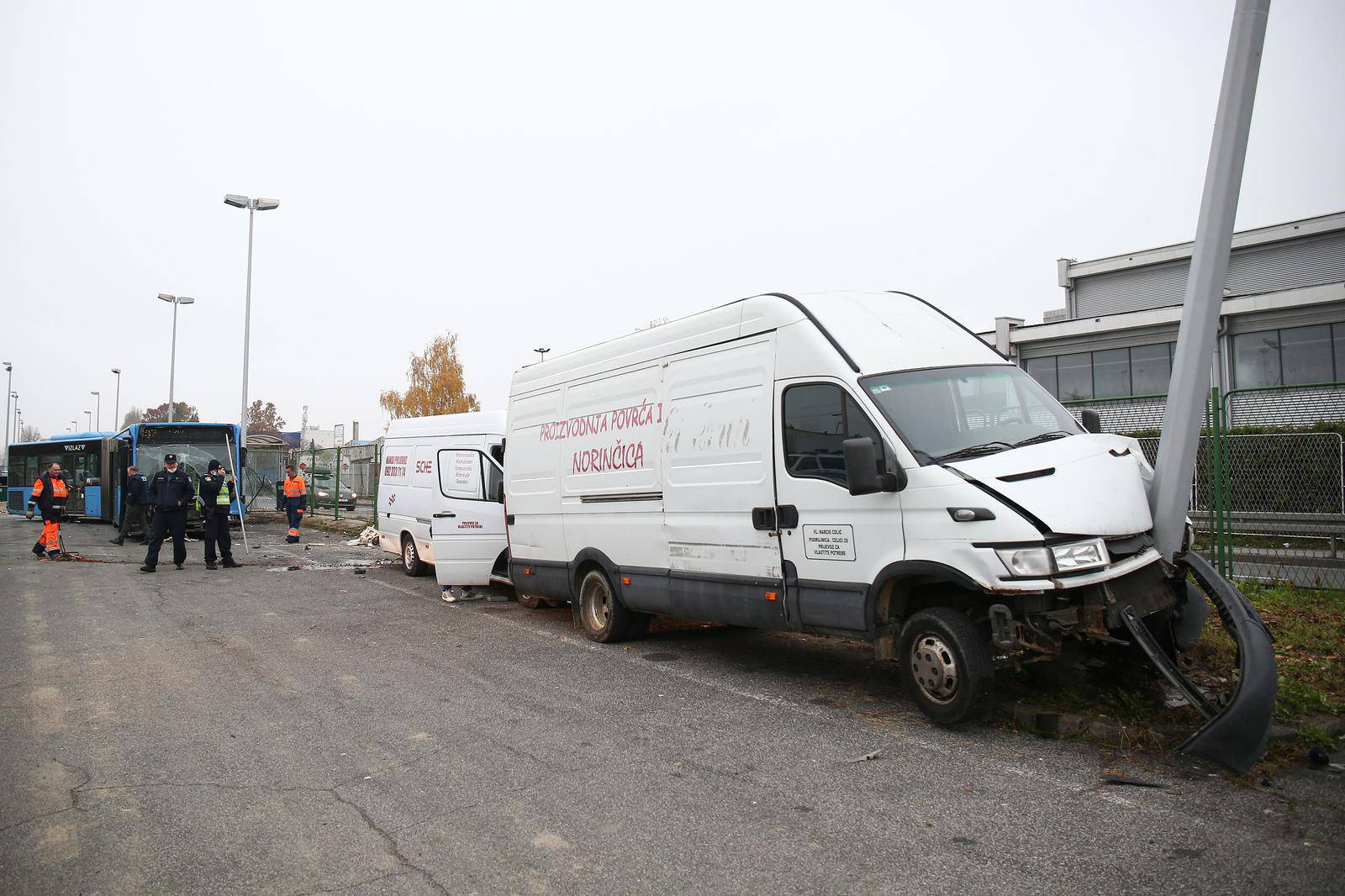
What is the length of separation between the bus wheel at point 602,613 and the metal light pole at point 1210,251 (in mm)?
4439

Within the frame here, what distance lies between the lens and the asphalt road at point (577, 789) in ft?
11.6

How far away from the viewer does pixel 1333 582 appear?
27.9ft

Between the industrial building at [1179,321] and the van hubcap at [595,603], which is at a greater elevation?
the industrial building at [1179,321]

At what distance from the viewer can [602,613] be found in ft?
27.7

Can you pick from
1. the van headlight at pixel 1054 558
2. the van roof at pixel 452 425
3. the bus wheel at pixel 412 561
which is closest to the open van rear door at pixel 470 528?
the van roof at pixel 452 425

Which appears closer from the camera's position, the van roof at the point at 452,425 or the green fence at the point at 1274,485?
the green fence at the point at 1274,485

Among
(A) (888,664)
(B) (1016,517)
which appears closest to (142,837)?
(B) (1016,517)

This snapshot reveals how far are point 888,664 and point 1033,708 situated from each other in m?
1.86

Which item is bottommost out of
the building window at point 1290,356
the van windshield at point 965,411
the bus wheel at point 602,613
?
the bus wheel at point 602,613

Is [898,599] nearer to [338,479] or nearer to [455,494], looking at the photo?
[455,494]

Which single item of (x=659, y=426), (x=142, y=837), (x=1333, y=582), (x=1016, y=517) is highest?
(x=659, y=426)

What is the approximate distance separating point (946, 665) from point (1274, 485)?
6.41m

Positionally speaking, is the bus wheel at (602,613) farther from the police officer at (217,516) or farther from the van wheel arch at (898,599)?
the police officer at (217,516)

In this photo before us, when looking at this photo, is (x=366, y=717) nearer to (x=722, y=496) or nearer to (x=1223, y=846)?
(x=722, y=496)
